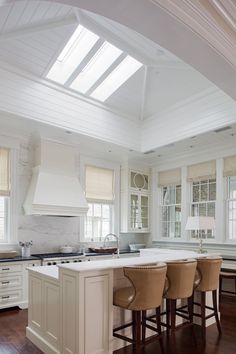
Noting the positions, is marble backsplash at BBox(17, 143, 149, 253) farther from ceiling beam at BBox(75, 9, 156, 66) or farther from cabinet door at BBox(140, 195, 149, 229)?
ceiling beam at BBox(75, 9, 156, 66)

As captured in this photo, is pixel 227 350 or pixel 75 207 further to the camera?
pixel 75 207

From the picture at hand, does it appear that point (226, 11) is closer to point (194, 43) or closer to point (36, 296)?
point (194, 43)

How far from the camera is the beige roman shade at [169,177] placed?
7316mm

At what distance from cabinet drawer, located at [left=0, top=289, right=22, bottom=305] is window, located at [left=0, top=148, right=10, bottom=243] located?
1057 millimetres

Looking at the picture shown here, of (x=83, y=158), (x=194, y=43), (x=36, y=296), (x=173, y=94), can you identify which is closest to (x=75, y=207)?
(x=83, y=158)

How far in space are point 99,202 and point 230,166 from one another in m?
3.08

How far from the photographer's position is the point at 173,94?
5.68 meters

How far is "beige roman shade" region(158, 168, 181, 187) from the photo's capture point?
7.32m

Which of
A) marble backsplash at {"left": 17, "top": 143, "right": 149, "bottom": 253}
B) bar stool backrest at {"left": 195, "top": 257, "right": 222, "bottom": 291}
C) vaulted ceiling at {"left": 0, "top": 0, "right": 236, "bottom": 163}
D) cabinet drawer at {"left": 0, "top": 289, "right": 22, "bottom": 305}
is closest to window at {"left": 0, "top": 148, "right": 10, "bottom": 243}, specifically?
marble backsplash at {"left": 17, "top": 143, "right": 149, "bottom": 253}

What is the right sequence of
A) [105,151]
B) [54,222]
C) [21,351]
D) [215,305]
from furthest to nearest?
[105,151] < [54,222] < [215,305] < [21,351]

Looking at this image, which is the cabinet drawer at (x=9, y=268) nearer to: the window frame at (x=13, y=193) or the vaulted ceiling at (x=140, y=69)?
the window frame at (x=13, y=193)

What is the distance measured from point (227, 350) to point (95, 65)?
4.70 metres

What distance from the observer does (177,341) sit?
11.8 ft

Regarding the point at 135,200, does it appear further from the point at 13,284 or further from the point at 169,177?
the point at 13,284
